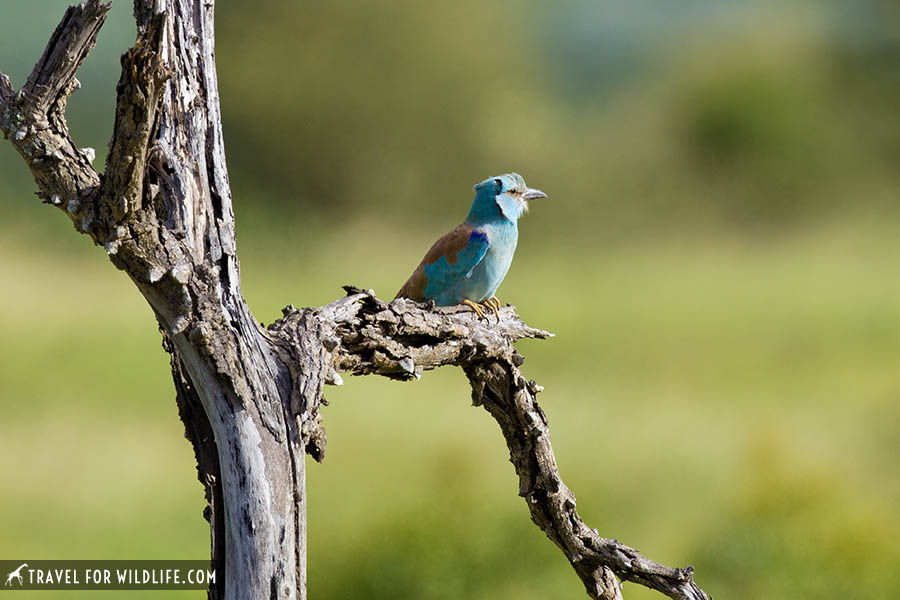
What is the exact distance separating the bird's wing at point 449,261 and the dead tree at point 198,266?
662mm

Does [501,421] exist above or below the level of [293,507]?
above

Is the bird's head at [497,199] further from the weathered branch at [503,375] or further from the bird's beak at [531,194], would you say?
the weathered branch at [503,375]

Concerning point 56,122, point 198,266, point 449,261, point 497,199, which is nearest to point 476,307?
point 449,261

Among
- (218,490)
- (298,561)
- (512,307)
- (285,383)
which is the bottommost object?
(298,561)

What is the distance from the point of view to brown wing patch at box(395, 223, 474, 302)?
93.4 inches

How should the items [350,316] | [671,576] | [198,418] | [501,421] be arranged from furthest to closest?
1. [501,421]
2. [671,576]
3. [350,316]
4. [198,418]

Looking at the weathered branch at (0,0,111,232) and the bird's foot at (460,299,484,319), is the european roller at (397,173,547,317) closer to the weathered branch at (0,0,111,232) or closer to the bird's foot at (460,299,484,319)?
the bird's foot at (460,299,484,319)

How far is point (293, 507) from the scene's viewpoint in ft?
5.11

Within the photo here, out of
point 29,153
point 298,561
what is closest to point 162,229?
point 29,153

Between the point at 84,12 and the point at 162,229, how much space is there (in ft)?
1.17

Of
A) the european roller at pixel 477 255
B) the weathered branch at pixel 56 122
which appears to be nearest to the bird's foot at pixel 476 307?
the european roller at pixel 477 255

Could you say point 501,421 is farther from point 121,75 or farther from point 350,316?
point 121,75

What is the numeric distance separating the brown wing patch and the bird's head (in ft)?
0.27

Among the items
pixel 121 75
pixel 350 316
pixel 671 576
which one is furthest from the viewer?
pixel 671 576
